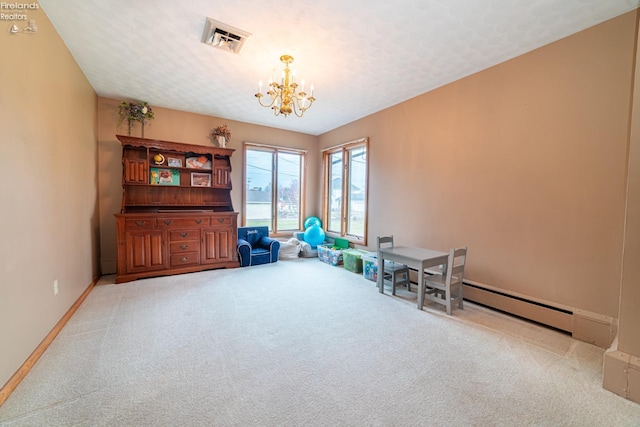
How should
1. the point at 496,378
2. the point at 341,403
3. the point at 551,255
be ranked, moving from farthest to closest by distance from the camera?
the point at 551,255, the point at 496,378, the point at 341,403

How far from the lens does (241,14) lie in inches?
90.9

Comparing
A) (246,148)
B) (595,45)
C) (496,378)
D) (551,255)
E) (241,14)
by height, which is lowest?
(496,378)

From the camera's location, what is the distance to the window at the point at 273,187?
561cm

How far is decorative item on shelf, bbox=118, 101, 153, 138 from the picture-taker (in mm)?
4293

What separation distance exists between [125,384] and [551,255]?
3885mm

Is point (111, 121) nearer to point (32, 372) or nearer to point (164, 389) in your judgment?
point (32, 372)

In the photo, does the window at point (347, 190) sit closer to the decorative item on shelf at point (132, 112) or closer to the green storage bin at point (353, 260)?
the green storage bin at point (353, 260)

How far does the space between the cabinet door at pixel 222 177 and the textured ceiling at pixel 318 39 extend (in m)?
1.46

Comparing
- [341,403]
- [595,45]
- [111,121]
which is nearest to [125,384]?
[341,403]

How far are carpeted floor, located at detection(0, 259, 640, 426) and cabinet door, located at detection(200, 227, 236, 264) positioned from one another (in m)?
1.38

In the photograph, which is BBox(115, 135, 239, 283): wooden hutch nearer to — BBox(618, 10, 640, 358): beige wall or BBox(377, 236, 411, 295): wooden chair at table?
BBox(377, 236, 411, 295): wooden chair at table

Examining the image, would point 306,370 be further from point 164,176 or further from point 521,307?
point 164,176
